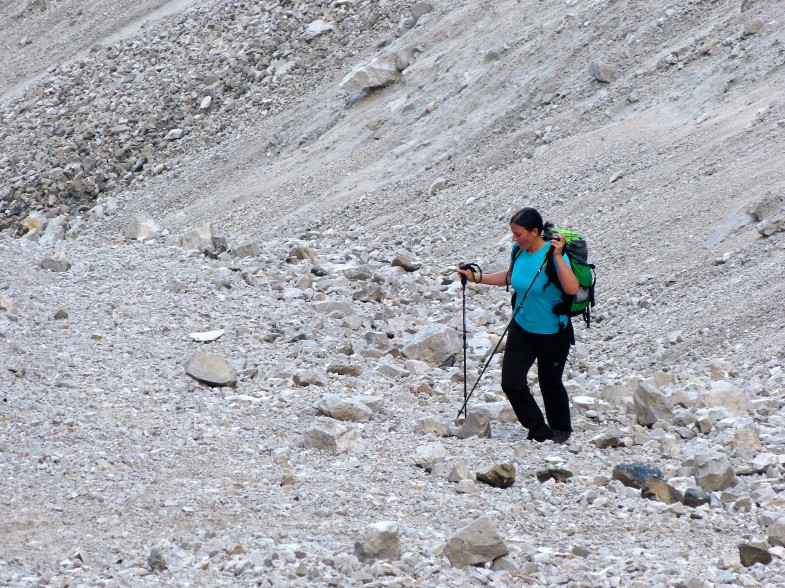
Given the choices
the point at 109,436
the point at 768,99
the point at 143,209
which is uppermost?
the point at 109,436

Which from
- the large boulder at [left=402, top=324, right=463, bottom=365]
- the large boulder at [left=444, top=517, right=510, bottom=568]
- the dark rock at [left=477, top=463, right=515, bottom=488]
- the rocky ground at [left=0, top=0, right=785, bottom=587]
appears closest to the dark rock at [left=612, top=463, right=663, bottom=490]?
the rocky ground at [left=0, top=0, right=785, bottom=587]

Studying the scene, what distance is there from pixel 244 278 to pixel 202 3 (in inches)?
577

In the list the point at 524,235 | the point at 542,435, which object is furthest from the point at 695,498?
the point at 524,235

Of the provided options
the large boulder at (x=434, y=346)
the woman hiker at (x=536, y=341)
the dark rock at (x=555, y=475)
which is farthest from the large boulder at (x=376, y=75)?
the dark rock at (x=555, y=475)

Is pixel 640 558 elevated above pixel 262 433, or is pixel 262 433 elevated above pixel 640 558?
pixel 262 433

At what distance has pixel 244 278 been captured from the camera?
980 cm

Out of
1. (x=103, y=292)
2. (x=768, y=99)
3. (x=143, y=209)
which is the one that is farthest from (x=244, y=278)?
(x=143, y=209)

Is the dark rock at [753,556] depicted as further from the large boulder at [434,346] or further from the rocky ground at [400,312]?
the large boulder at [434,346]

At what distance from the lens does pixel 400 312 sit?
946 cm

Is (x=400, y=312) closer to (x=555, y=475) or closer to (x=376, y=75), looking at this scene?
(x=555, y=475)

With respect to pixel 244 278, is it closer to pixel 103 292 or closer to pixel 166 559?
pixel 103 292

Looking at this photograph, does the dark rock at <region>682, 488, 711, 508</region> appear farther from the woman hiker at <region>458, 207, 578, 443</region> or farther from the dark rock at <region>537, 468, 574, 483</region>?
the woman hiker at <region>458, 207, 578, 443</region>

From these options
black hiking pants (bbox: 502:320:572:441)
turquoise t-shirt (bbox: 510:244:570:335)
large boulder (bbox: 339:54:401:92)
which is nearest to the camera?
turquoise t-shirt (bbox: 510:244:570:335)

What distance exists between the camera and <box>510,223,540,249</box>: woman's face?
5.81 meters
